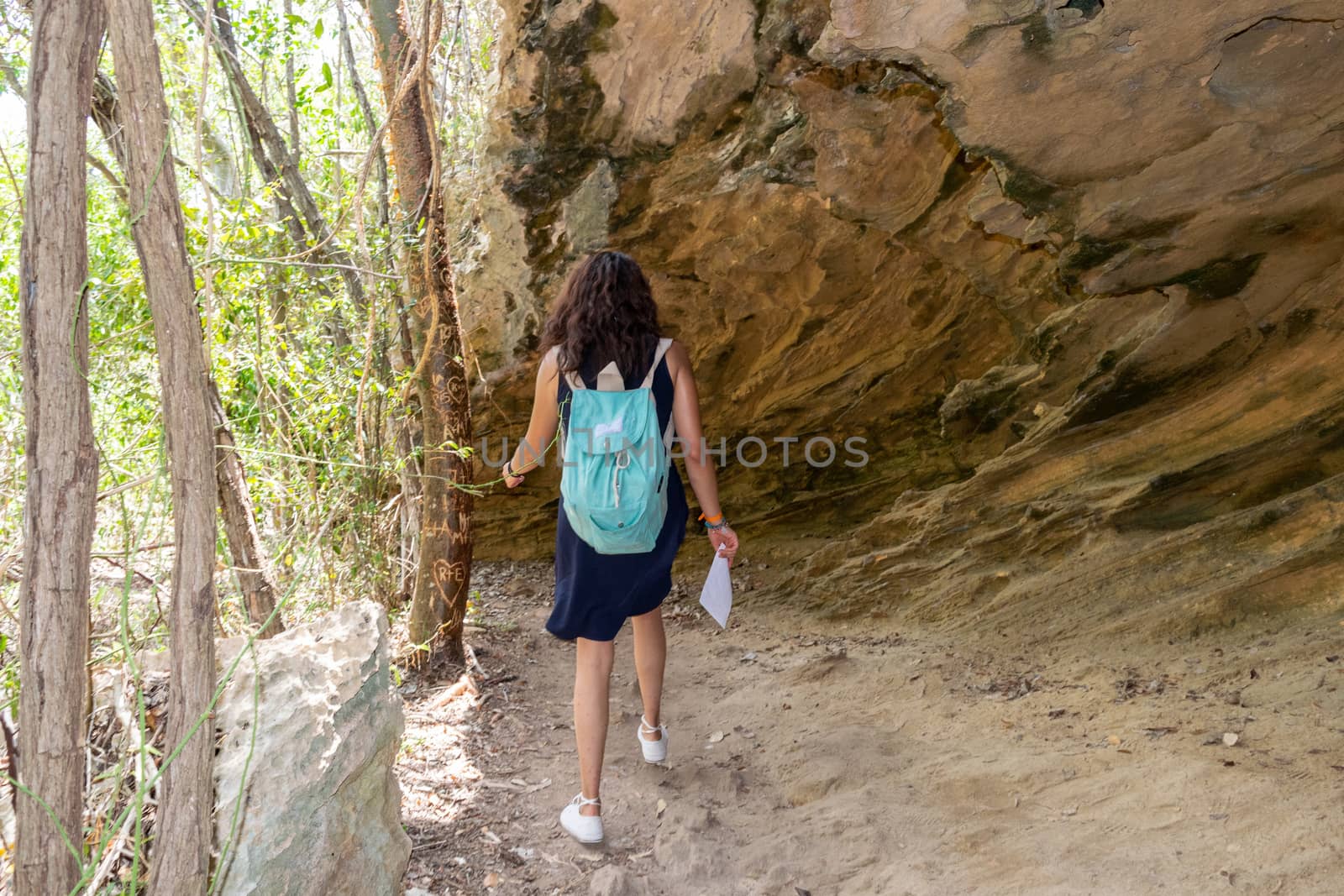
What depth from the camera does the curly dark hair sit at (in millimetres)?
2752

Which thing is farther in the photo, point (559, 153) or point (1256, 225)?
point (559, 153)

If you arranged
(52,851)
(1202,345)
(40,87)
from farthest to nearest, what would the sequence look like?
(1202,345), (52,851), (40,87)

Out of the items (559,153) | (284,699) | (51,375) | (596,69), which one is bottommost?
(284,699)

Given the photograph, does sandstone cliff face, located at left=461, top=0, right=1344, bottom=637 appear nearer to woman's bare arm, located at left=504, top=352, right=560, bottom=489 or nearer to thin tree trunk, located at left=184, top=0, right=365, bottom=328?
thin tree trunk, located at left=184, top=0, right=365, bottom=328

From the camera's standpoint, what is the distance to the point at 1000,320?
5.31 m

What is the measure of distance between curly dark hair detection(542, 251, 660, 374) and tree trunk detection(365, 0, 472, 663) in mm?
1023

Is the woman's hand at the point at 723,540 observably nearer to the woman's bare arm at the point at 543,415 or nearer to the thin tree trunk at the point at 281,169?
the woman's bare arm at the point at 543,415

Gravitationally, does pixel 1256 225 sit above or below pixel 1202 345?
above

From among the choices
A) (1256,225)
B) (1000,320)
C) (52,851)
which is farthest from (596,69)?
(52,851)

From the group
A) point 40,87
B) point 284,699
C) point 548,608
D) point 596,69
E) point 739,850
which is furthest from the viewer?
point 548,608

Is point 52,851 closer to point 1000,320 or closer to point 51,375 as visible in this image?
point 51,375

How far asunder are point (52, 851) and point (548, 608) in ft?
11.6

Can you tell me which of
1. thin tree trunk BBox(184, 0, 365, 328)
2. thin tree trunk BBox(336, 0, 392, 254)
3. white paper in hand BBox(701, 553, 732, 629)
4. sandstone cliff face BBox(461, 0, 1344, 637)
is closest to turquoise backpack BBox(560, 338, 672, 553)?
white paper in hand BBox(701, 553, 732, 629)

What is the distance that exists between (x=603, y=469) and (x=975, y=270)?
302 centimetres
